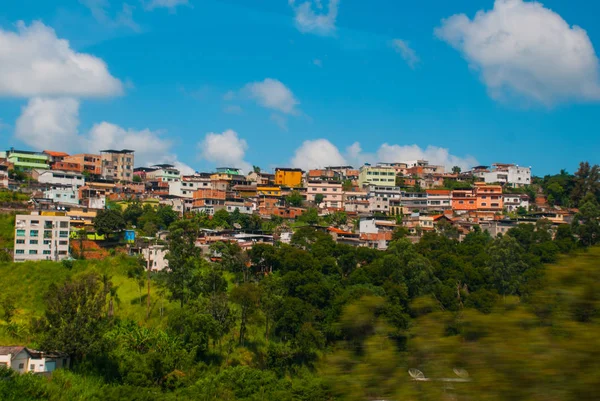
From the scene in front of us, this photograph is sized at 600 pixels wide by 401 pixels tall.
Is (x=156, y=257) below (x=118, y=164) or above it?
below

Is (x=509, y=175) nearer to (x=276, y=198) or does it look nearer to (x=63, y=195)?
(x=276, y=198)

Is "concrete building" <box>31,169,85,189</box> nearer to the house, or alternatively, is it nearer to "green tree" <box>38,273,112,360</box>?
"green tree" <box>38,273,112,360</box>

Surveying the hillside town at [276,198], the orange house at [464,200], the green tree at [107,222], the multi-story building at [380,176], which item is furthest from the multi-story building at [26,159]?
the orange house at [464,200]

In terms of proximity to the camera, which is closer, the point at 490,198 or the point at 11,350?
the point at 11,350

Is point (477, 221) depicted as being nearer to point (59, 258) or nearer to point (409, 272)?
point (409, 272)

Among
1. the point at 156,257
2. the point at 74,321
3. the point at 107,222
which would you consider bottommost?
the point at 74,321

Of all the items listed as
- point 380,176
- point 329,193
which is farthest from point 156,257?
point 380,176

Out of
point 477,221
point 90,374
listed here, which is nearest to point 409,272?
point 90,374

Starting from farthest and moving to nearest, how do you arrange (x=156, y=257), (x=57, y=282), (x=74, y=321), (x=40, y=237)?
(x=40, y=237), (x=156, y=257), (x=57, y=282), (x=74, y=321)

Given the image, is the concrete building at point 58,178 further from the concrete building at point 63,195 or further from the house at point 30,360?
the house at point 30,360
